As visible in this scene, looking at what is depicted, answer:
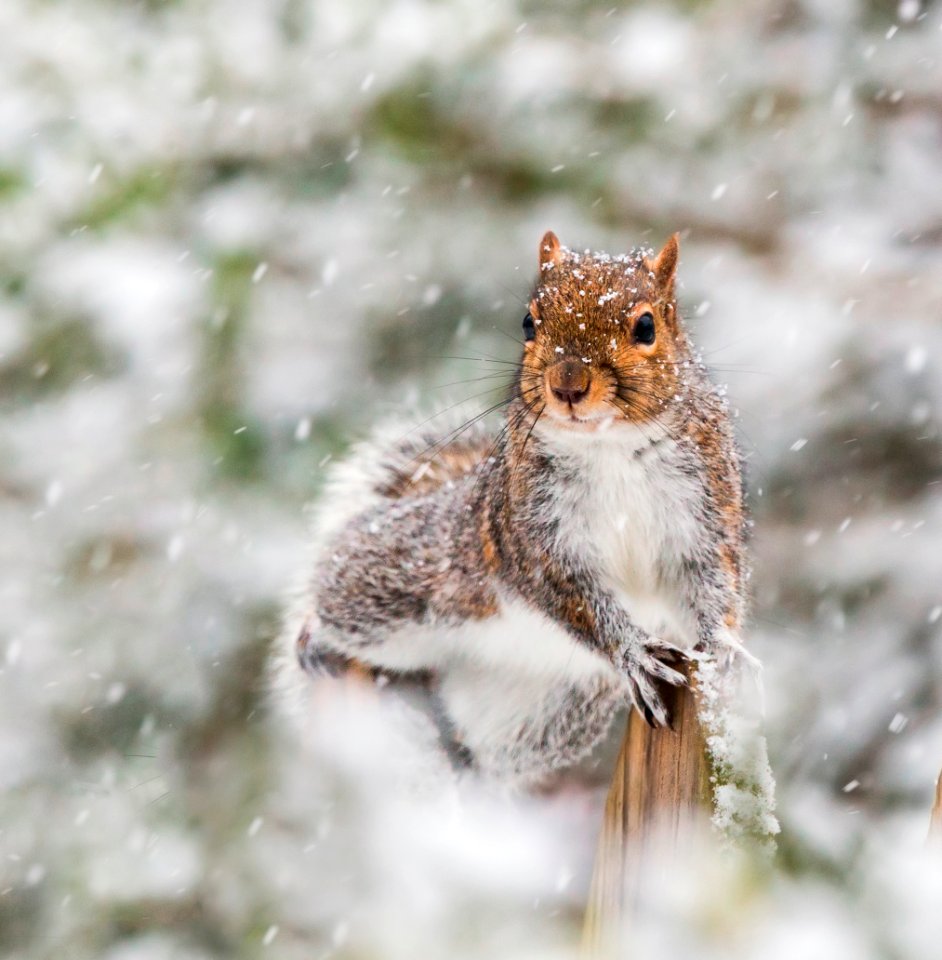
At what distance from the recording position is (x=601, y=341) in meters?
1.24

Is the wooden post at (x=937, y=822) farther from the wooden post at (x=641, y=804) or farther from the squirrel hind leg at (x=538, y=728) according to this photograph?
the squirrel hind leg at (x=538, y=728)

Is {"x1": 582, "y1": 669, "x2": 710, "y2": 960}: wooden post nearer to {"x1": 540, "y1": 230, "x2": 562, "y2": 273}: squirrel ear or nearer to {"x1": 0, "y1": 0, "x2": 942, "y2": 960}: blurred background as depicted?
{"x1": 540, "y1": 230, "x2": 562, "y2": 273}: squirrel ear

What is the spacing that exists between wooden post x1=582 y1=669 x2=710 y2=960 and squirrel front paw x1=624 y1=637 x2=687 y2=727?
0.05ft

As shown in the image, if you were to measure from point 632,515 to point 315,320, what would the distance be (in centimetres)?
130

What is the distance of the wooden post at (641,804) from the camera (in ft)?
2.99

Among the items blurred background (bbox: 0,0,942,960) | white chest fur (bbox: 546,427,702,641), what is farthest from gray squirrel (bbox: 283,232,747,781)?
blurred background (bbox: 0,0,942,960)

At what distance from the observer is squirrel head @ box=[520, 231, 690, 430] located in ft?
3.92

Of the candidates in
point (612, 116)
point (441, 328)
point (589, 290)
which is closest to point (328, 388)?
point (441, 328)

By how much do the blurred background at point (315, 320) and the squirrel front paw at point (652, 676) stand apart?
1.06 m

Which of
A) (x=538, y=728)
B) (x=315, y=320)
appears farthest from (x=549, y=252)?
(x=315, y=320)

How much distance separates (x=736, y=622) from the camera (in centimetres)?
138

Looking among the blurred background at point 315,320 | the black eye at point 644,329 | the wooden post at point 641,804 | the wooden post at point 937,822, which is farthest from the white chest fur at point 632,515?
the blurred background at point 315,320

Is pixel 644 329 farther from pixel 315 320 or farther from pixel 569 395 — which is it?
pixel 315 320

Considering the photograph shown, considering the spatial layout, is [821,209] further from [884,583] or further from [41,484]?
[41,484]
